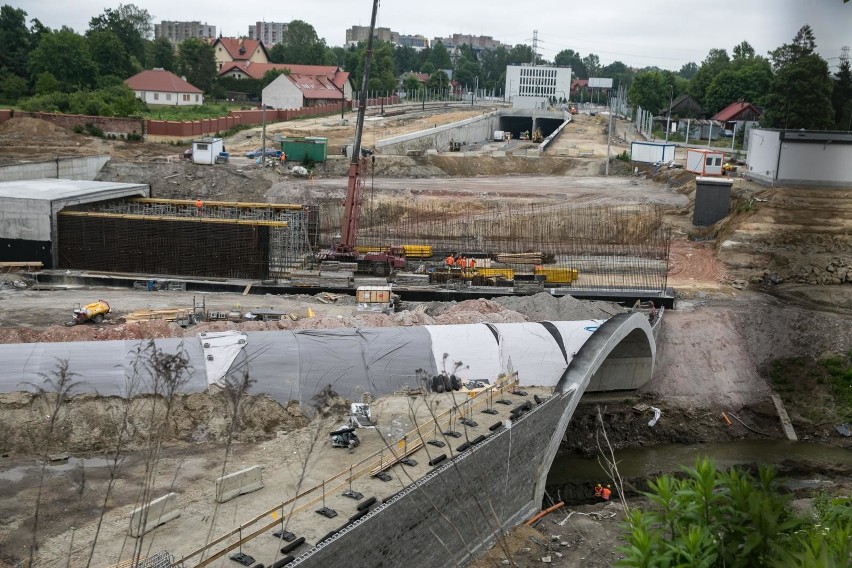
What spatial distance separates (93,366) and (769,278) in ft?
94.8

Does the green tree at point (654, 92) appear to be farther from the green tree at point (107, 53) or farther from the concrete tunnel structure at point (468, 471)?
the concrete tunnel structure at point (468, 471)

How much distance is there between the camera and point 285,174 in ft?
182

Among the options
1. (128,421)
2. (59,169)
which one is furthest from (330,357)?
(59,169)

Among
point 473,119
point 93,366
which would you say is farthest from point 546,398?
point 473,119

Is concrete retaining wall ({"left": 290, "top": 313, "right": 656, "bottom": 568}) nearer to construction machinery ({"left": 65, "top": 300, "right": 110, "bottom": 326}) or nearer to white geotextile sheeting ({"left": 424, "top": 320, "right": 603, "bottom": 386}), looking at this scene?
white geotextile sheeting ({"left": 424, "top": 320, "right": 603, "bottom": 386})

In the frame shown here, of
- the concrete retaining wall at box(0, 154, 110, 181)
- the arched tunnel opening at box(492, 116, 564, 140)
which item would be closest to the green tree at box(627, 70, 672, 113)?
the arched tunnel opening at box(492, 116, 564, 140)

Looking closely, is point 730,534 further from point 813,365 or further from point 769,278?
point 769,278

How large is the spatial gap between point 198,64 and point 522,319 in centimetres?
7398

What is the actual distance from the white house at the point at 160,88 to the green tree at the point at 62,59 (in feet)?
13.6

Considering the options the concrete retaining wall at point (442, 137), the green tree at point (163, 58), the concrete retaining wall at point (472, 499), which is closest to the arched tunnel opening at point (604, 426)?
the concrete retaining wall at point (472, 499)

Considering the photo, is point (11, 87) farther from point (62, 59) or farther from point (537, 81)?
point (537, 81)

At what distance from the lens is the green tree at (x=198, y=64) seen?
3654 inches

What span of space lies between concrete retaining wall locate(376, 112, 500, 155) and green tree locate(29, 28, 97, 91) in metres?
28.0

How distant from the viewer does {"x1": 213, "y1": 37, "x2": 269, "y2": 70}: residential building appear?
11575 cm
